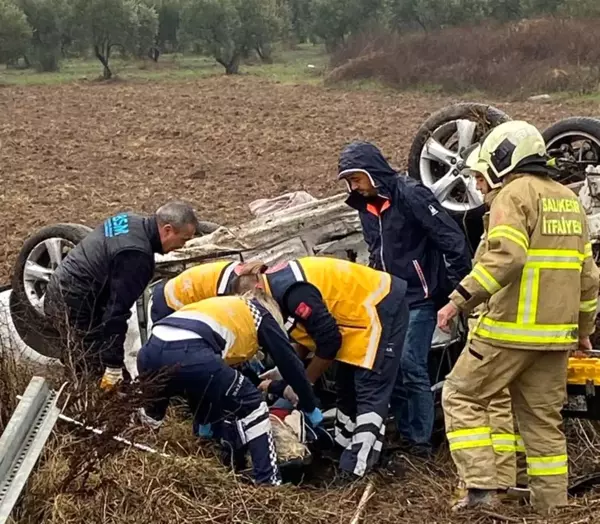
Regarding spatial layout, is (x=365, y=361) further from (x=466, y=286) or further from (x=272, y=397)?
(x=466, y=286)

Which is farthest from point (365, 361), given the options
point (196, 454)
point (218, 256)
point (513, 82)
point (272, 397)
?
point (513, 82)

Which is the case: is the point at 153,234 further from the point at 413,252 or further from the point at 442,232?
the point at 442,232

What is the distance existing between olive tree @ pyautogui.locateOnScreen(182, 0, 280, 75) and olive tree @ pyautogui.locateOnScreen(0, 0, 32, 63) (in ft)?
24.9

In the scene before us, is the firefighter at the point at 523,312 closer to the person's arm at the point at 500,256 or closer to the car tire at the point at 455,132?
the person's arm at the point at 500,256

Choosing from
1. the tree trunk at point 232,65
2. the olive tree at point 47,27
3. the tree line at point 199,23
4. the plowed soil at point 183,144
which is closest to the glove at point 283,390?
the plowed soil at point 183,144

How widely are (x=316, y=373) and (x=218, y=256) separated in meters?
1.25

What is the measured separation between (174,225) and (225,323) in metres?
0.98

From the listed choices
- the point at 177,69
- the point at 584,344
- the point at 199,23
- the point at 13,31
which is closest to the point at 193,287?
the point at 584,344

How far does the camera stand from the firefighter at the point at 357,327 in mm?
5332

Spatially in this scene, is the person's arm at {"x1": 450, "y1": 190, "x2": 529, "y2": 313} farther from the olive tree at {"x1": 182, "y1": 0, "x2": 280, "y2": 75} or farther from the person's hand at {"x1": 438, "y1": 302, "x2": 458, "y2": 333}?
the olive tree at {"x1": 182, "y1": 0, "x2": 280, "y2": 75}

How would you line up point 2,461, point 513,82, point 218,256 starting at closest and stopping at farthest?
point 2,461 < point 218,256 < point 513,82

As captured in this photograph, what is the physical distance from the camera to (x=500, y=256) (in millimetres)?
4324

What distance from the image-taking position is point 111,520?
13.1 ft

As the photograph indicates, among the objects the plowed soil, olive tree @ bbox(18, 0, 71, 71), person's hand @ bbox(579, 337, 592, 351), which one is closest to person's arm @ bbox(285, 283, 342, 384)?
person's hand @ bbox(579, 337, 592, 351)
